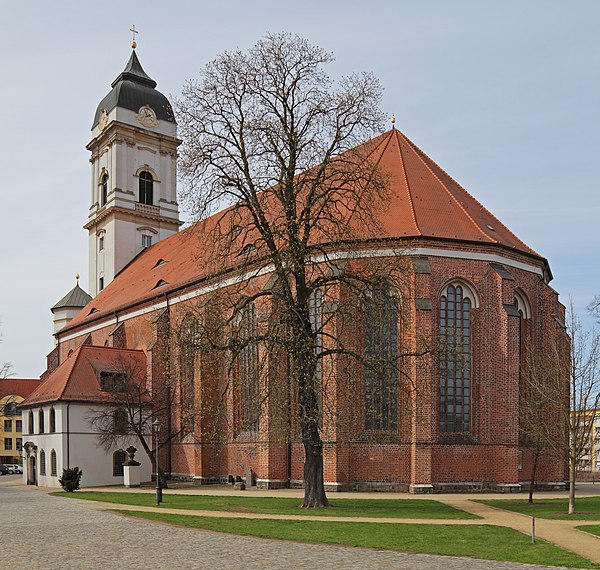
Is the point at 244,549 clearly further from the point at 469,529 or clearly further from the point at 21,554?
the point at 469,529

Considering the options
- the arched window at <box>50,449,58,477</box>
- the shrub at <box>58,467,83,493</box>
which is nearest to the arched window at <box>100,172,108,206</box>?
the arched window at <box>50,449,58,477</box>

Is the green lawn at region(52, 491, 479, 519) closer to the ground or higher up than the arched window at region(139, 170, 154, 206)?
closer to the ground

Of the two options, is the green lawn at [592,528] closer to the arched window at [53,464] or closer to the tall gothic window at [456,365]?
the tall gothic window at [456,365]

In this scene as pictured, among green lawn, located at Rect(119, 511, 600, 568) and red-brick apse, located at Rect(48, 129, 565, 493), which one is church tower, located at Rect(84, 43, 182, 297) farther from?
green lawn, located at Rect(119, 511, 600, 568)

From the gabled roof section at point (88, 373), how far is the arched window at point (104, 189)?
1714 centimetres

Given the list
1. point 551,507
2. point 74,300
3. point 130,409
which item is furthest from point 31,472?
point 551,507

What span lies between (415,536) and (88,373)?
29867mm

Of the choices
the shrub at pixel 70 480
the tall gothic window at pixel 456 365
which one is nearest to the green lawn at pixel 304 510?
the tall gothic window at pixel 456 365

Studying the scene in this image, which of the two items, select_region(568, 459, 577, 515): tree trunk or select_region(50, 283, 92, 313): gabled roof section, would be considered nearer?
→ select_region(568, 459, 577, 515): tree trunk

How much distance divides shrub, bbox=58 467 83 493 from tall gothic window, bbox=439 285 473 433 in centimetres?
1780

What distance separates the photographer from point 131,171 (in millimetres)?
57250

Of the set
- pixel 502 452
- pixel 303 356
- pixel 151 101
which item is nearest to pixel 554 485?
pixel 502 452

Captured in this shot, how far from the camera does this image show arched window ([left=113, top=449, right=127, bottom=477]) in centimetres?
4191

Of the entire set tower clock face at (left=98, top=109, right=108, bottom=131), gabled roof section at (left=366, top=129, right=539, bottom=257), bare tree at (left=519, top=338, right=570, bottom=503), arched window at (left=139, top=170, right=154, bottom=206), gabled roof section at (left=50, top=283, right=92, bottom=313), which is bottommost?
bare tree at (left=519, top=338, right=570, bottom=503)
